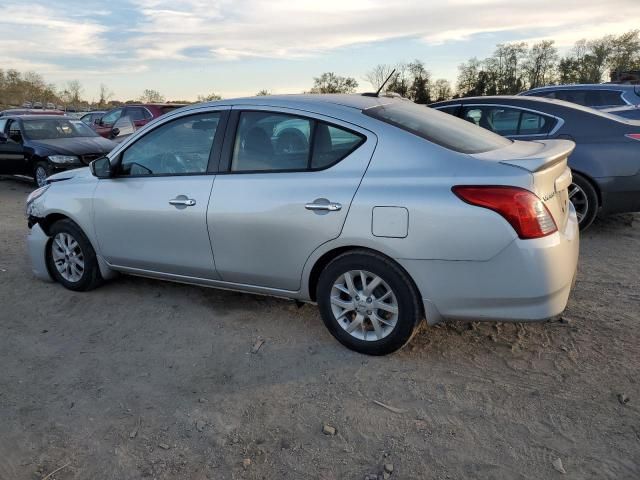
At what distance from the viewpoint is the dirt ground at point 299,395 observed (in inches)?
101

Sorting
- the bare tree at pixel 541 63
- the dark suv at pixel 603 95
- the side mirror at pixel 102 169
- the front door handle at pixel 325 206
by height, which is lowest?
the front door handle at pixel 325 206

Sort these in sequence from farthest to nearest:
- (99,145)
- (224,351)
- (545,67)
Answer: (545,67), (99,145), (224,351)

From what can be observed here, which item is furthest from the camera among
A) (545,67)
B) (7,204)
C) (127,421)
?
(545,67)

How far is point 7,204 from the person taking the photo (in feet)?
31.1

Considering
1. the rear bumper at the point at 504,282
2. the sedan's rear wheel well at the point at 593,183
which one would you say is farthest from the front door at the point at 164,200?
the sedan's rear wheel well at the point at 593,183

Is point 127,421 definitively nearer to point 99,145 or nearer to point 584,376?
point 584,376

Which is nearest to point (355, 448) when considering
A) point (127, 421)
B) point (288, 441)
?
point (288, 441)

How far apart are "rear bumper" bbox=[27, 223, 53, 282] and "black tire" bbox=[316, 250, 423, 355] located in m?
2.80

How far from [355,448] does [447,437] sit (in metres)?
0.46

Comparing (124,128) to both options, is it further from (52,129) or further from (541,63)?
(541,63)

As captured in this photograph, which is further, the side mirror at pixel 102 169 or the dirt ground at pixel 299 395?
the side mirror at pixel 102 169

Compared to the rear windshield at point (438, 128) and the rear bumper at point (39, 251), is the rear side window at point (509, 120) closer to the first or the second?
the rear windshield at point (438, 128)

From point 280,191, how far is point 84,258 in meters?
2.15

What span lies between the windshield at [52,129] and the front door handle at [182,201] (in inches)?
347
